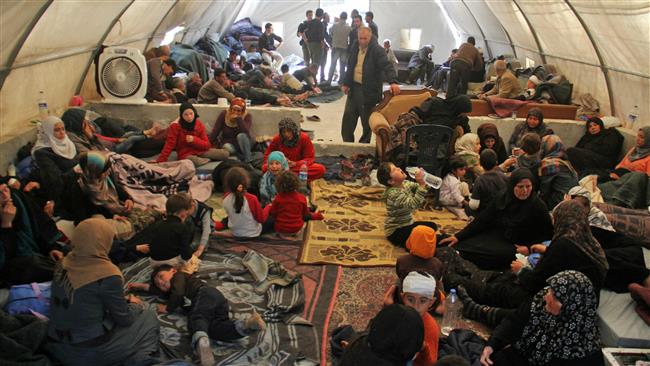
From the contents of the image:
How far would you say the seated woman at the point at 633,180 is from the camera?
577 centimetres

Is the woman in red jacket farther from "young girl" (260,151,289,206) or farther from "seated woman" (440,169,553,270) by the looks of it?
"seated woman" (440,169,553,270)

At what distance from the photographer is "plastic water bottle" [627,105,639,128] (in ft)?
23.8

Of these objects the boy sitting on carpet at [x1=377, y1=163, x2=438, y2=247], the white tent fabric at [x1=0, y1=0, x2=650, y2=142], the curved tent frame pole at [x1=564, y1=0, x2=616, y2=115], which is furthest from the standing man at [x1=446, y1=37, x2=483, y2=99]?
the boy sitting on carpet at [x1=377, y1=163, x2=438, y2=247]

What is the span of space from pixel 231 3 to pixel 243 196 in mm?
10672

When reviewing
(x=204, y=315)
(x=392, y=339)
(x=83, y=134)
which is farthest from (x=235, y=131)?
(x=392, y=339)

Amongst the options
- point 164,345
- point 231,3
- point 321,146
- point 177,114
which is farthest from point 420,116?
point 231,3

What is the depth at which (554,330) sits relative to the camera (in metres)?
3.25

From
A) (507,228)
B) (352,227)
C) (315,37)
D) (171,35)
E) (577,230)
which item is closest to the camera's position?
(577,230)

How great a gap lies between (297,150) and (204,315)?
9.95ft

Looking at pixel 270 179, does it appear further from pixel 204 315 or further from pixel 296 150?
pixel 204 315

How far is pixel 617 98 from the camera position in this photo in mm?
7785

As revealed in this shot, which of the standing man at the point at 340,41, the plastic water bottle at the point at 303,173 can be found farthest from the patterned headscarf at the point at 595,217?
the standing man at the point at 340,41

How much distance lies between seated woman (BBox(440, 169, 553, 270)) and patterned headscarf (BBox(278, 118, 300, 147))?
7.25 ft

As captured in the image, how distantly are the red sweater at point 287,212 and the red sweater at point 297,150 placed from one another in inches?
48.8
